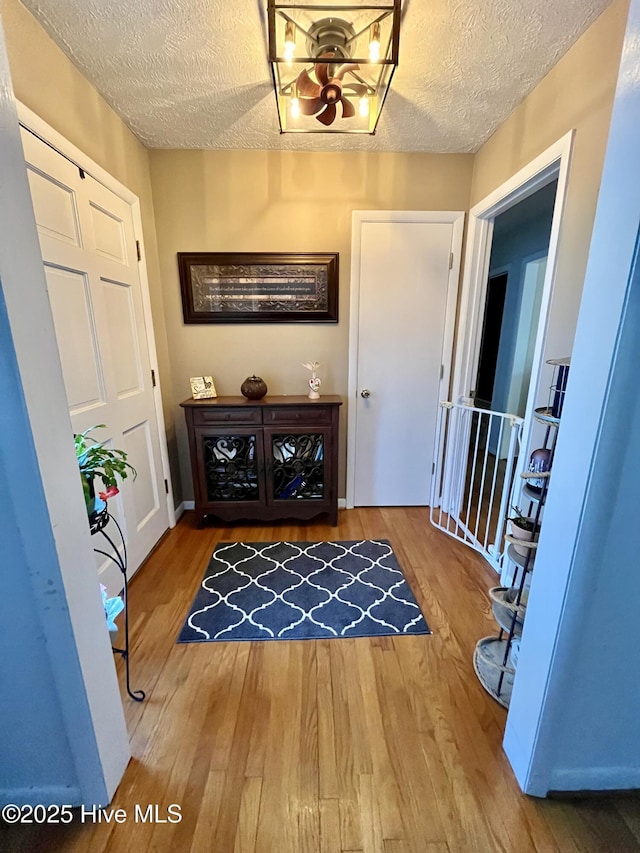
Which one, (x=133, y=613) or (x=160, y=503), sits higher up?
(x=160, y=503)

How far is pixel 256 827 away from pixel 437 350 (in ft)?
8.23

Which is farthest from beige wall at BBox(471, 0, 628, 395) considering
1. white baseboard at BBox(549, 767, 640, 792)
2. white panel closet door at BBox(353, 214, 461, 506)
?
white baseboard at BBox(549, 767, 640, 792)

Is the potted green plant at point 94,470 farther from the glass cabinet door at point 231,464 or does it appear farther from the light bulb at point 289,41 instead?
the light bulb at point 289,41

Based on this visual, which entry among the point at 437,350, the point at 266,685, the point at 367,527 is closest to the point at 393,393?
the point at 437,350

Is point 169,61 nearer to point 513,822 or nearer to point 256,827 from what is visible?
point 256,827

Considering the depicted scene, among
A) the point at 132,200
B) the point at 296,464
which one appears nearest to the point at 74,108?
the point at 132,200

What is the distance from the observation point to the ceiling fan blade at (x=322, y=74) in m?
1.38

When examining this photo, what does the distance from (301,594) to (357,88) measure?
244 cm

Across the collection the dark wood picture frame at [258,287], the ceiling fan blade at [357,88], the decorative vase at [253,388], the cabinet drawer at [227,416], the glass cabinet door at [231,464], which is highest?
the ceiling fan blade at [357,88]

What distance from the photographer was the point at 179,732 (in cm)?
119

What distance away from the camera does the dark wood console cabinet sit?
7.52ft

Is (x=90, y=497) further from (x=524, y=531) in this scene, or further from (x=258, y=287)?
(x=258, y=287)

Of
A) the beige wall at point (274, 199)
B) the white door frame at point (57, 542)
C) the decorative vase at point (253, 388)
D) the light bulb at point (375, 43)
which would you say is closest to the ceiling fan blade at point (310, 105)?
the light bulb at point (375, 43)

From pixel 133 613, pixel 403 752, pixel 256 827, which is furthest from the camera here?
pixel 133 613
